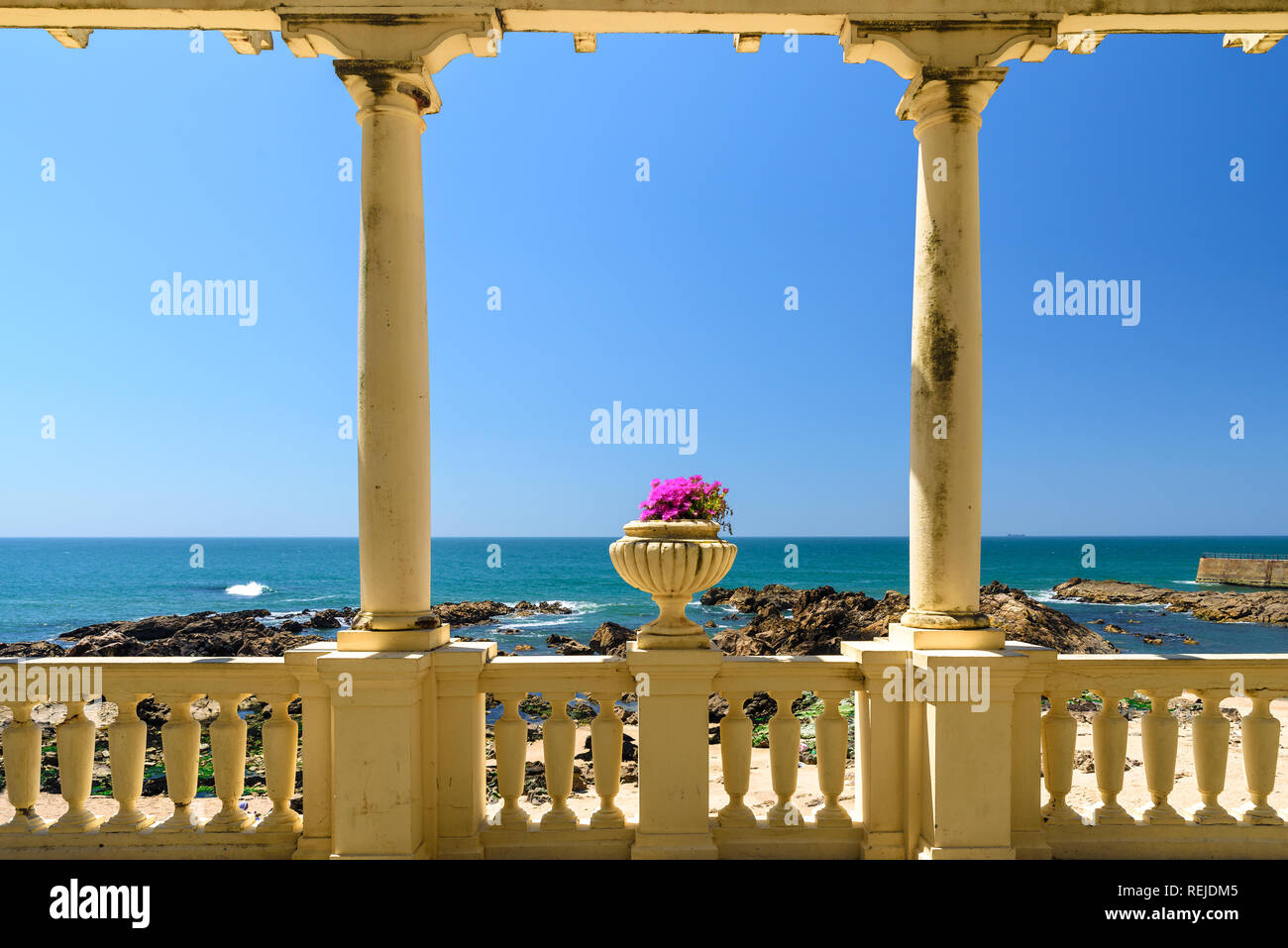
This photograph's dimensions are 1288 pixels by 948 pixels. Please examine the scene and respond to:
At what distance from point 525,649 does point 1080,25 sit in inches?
1484

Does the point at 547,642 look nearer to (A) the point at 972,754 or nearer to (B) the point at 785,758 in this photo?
(B) the point at 785,758

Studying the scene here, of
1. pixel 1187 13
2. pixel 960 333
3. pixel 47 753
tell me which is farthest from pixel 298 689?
pixel 47 753

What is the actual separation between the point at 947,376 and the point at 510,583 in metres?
84.9

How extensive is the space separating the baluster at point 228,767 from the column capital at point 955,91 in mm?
6606

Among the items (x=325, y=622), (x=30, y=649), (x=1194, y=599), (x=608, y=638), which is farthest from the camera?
(x=1194, y=599)

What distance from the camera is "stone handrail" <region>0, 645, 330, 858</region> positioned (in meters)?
5.33

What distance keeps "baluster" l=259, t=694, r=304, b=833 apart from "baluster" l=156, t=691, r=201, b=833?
1.53 feet

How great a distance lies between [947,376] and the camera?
5.53 metres

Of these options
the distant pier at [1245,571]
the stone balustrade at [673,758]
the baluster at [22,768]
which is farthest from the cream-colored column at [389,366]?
the distant pier at [1245,571]

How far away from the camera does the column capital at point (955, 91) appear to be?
557cm

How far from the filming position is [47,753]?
1480cm

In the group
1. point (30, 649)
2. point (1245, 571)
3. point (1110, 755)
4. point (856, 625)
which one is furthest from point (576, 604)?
point (1245, 571)

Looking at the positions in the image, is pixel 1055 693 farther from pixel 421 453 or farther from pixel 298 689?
pixel 298 689

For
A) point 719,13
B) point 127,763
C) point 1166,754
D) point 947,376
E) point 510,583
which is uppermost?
point 719,13
